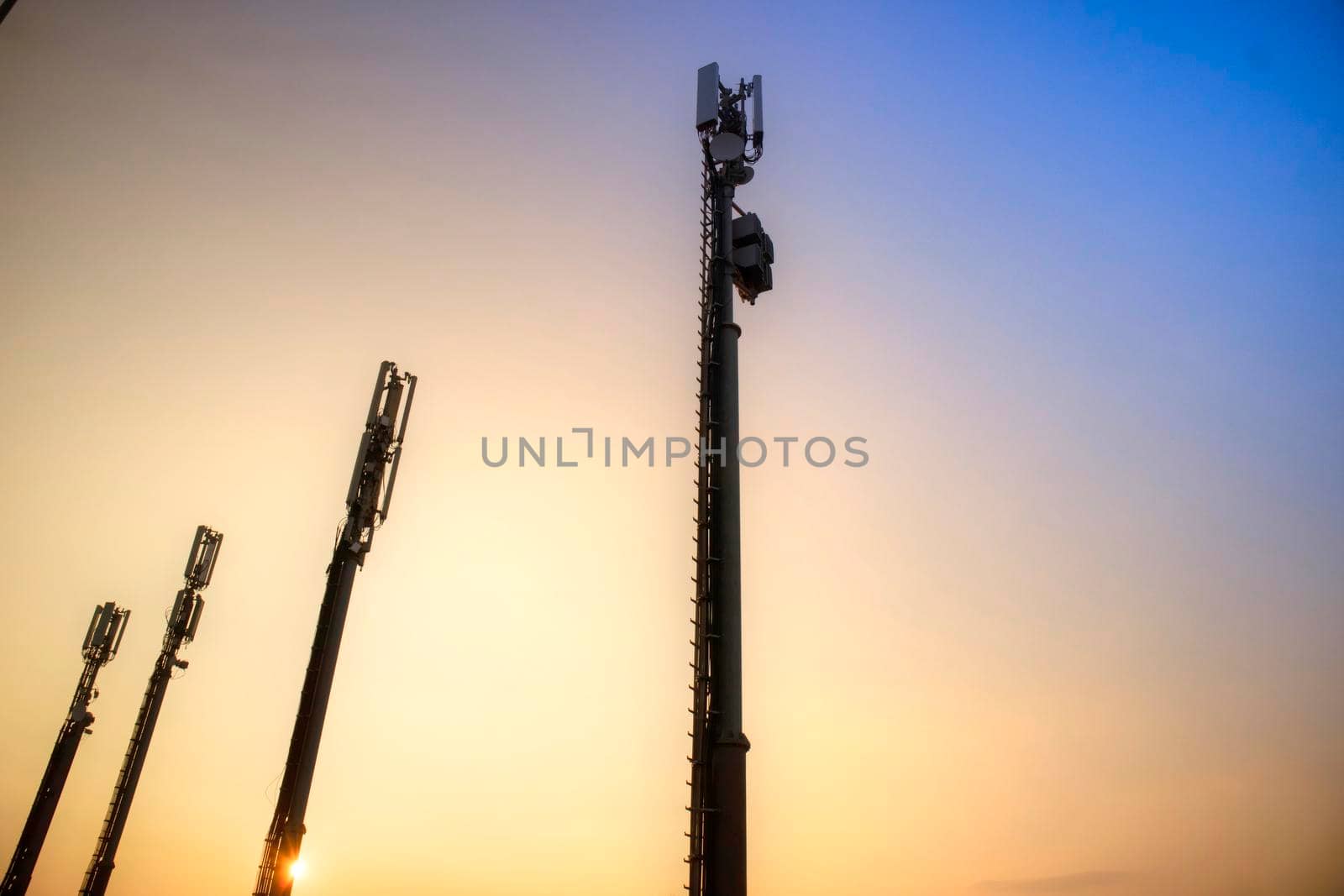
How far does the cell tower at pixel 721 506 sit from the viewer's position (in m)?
13.0

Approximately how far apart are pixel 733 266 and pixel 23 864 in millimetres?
35561

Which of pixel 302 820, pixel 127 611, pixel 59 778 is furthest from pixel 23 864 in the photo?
pixel 302 820

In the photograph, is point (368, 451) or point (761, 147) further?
point (368, 451)

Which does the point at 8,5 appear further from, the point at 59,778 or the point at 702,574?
the point at 59,778

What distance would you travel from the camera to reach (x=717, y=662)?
45.8ft

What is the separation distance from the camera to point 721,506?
15.1m

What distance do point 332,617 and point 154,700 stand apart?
18.8 m

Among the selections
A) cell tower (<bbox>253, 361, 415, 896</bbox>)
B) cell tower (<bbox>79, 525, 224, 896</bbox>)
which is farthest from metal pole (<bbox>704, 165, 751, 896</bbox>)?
cell tower (<bbox>79, 525, 224, 896</bbox>)

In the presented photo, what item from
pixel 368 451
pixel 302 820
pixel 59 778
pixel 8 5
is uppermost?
pixel 368 451

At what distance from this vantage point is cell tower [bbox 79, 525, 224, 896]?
28.3 m

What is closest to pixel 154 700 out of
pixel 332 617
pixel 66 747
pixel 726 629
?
pixel 66 747

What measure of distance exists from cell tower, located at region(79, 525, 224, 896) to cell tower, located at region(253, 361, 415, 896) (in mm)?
16892

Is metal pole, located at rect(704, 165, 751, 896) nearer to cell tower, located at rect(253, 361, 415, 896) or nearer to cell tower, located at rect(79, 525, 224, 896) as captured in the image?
cell tower, located at rect(253, 361, 415, 896)

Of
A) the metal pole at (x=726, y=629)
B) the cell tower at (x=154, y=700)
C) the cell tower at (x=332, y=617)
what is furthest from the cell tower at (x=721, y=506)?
the cell tower at (x=154, y=700)
